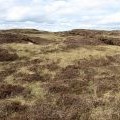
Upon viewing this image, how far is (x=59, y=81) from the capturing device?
27.8 m

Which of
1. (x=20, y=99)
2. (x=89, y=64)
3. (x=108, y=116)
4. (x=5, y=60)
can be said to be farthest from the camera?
(x=5, y=60)

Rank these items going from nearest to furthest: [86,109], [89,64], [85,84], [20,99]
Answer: [86,109]
[20,99]
[85,84]
[89,64]

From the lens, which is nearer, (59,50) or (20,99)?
(20,99)

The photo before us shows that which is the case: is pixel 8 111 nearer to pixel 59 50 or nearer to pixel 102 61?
pixel 102 61

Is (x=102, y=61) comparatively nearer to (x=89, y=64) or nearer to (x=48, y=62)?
(x=89, y=64)

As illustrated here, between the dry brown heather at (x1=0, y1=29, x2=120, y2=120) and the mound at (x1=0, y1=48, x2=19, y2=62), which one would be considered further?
the mound at (x1=0, y1=48, x2=19, y2=62)

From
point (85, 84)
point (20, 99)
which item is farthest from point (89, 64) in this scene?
point (20, 99)

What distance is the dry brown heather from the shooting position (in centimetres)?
1923

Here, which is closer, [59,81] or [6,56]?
[59,81]

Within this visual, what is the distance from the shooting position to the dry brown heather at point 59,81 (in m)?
19.2

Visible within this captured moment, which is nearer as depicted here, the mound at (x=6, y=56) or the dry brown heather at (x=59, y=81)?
the dry brown heather at (x=59, y=81)

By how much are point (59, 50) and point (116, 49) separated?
7.44m

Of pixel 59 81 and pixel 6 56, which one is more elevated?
pixel 6 56

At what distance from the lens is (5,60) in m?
38.8
